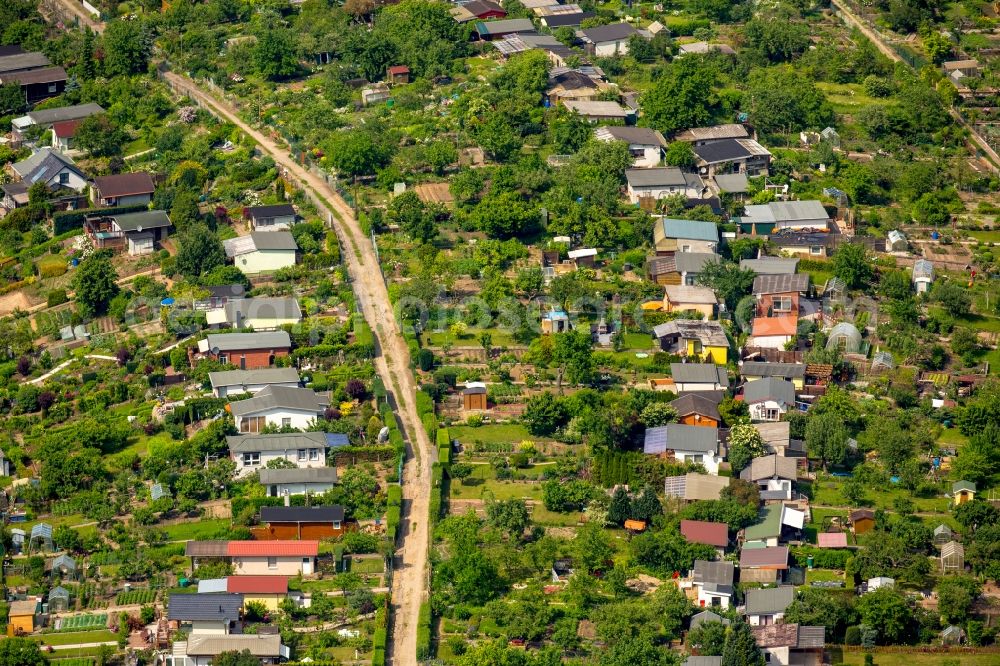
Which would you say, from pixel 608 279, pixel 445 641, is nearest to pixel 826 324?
pixel 608 279

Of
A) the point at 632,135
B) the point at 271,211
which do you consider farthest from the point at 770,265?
the point at 271,211

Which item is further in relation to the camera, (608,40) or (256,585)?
(608,40)

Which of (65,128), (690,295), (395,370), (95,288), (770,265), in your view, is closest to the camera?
(395,370)

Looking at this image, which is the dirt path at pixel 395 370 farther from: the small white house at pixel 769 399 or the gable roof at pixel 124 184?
the small white house at pixel 769 399

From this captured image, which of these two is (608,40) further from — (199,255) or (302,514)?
(302,514)

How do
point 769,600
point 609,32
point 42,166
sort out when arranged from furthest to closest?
point 609,32, point 42,166, point 769,600

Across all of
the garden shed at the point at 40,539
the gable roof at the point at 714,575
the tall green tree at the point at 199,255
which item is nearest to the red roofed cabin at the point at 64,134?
the tall green tree at the point at 199,255
